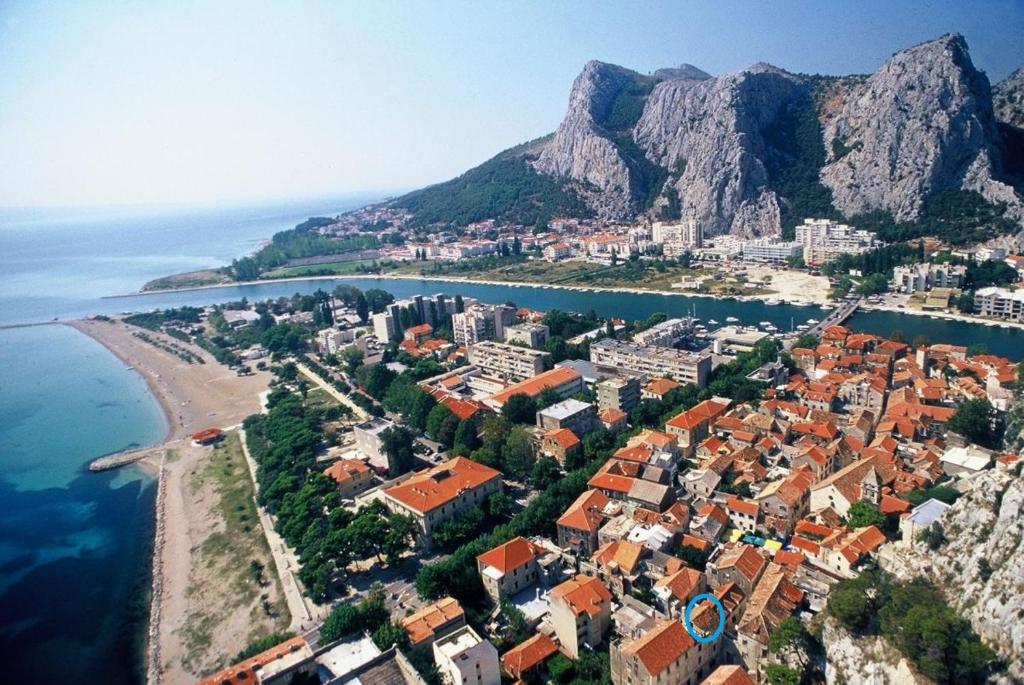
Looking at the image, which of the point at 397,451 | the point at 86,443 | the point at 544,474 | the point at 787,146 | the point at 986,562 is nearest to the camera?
the point at 986,562

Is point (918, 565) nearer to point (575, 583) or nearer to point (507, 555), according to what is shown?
point (575, 583)

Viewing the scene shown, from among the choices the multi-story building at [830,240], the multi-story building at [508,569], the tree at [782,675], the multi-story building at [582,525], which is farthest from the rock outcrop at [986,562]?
the multi-story building at [830,240]

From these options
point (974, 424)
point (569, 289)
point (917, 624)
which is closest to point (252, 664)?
point (917, 624)

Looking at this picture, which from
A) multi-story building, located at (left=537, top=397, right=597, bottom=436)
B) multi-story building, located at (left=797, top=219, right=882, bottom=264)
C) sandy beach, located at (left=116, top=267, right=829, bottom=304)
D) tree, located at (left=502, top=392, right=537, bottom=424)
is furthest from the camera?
multi-story building, located at (left=797, top=219, right=882, bottom=264)

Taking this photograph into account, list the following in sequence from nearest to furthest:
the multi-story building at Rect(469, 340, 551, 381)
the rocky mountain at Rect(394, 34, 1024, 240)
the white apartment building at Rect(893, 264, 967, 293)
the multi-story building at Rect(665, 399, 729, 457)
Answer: the multi-story building at Rect(665, 399, 729, 457) → the multi-story building at Rect(469, 340, 551, 381) → the white apartment building at Rect(893, 264, 967, 293) → the rocky mountain at Rect(394, 34, 1024, 240)

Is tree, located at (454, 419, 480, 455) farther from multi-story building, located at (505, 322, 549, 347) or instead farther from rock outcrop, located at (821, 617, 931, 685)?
rock outcrop, located at (821, 617, 931, 685)

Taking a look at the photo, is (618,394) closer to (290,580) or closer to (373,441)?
(373,441)

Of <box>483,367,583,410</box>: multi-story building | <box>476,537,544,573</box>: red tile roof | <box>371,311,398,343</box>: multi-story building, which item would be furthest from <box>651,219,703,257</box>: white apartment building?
<box>476,537,544,573</box>: red tile roof
